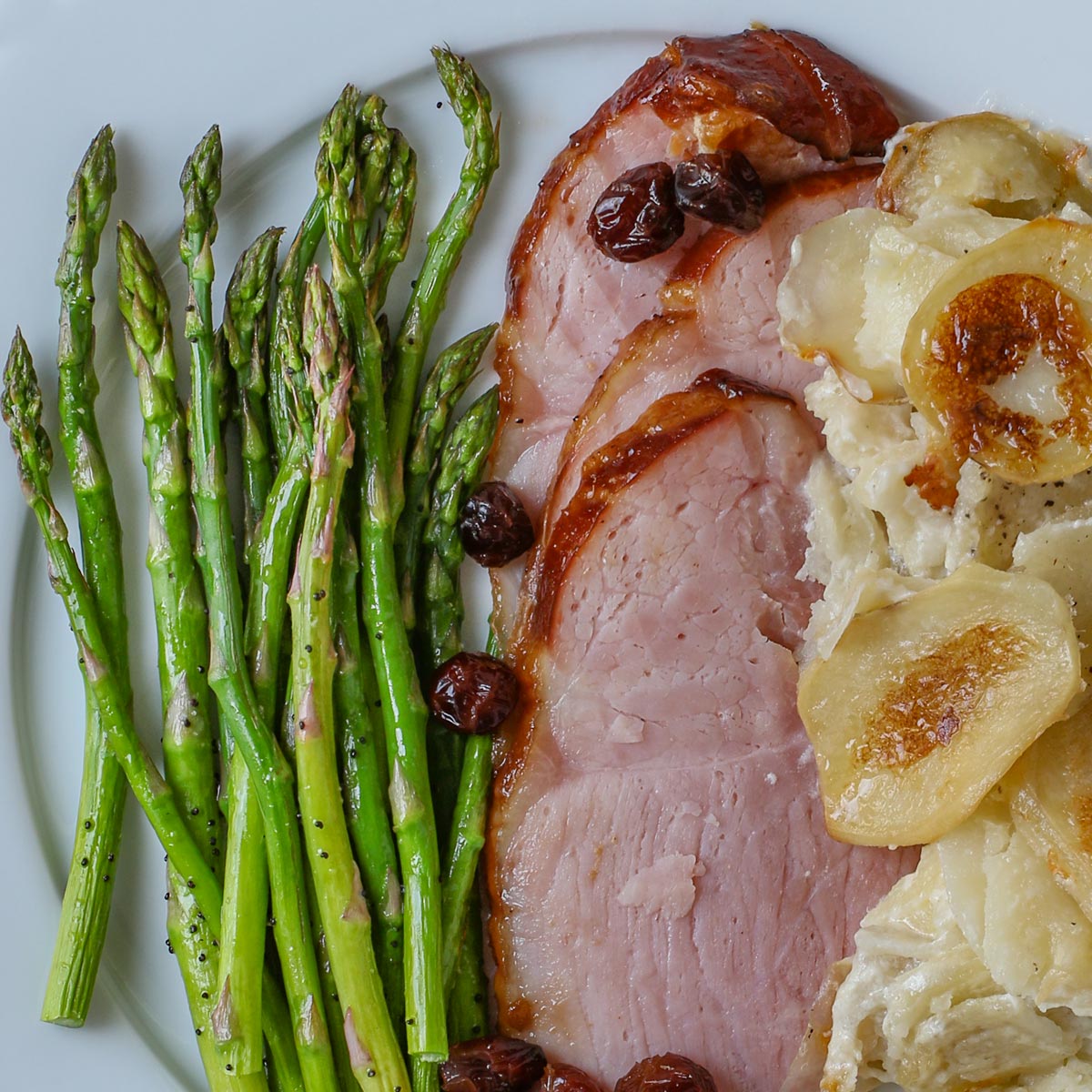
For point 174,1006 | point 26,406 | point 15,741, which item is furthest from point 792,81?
point 174,1006

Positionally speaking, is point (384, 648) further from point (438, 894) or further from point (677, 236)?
point (677, 236)

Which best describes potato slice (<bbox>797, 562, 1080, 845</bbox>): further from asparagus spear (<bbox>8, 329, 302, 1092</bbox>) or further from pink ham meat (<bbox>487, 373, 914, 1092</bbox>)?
asparagus spear (<bbox>8, 329, 302, 1092</bbox>)

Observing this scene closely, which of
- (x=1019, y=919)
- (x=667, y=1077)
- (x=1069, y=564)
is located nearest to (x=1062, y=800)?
(x=1019, y=919)

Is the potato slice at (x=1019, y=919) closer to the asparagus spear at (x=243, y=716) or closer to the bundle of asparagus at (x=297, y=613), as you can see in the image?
the bundle of asparagus at (x=297, y=613)

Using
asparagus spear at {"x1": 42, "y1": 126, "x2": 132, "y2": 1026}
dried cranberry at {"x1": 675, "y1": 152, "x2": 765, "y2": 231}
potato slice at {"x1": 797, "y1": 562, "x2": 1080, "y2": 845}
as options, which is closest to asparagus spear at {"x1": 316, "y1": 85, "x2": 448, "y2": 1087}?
asparagus spear at {"x1": 42, "y1": 126, "x2": 132, "y2": 1026}

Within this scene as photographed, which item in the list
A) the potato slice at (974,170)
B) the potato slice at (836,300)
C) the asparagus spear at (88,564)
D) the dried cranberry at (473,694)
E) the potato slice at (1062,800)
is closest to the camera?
the potato slice at (1062,800)

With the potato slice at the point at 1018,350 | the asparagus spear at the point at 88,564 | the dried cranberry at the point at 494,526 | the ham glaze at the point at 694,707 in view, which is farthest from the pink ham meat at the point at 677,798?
the asparagus spear at the point at 88,564
